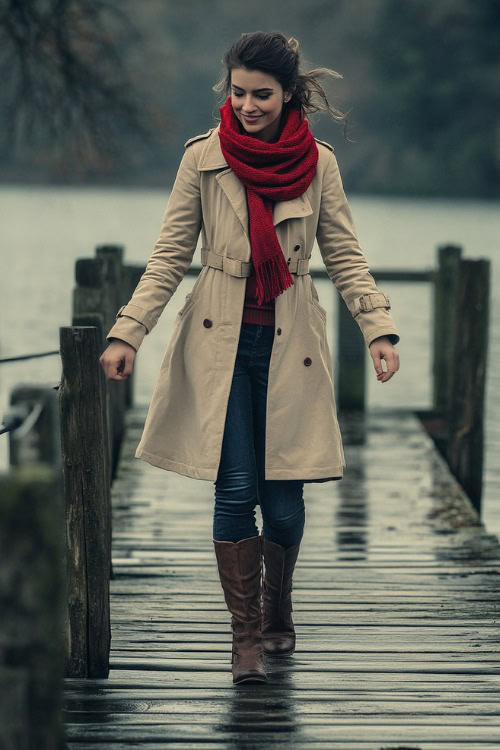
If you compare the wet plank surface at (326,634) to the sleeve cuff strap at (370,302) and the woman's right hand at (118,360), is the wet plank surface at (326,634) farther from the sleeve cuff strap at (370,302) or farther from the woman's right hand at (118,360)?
the sleeve cuff strap at (370,302)

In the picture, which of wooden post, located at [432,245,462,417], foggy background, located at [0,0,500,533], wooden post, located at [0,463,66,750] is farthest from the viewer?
foggy background, located at [0,0,500,533]

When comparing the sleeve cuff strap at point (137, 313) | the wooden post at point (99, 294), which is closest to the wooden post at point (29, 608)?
the sleeve cuff strap at point (137, 313)

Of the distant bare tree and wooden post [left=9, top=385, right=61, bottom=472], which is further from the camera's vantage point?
the distant bare tree

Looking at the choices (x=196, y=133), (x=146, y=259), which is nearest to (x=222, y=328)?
(x=146, y=259)

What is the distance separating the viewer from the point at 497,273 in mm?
33594

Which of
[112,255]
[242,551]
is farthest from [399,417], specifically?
[242,551]

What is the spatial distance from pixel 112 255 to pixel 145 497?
1.94 meters

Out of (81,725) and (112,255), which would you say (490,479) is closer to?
(112,255)

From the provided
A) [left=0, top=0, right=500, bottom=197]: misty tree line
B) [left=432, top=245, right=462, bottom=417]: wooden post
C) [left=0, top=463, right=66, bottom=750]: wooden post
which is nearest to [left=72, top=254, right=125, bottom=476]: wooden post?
[left=432, top=245, right=462, bottom=417]: wooden post

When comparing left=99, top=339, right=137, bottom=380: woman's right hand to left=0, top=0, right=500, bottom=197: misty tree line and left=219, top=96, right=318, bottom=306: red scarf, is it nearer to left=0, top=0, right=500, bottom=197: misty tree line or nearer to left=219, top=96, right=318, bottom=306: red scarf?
left=219, top=96, right=318, bottom=306: red scarf

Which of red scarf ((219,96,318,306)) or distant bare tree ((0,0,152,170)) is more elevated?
distant bare tree ((0,0,152,170))

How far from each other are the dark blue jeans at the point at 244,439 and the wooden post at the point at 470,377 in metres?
3.32

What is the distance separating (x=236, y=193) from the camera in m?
3.84

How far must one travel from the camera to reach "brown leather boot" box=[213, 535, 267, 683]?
3889mm
